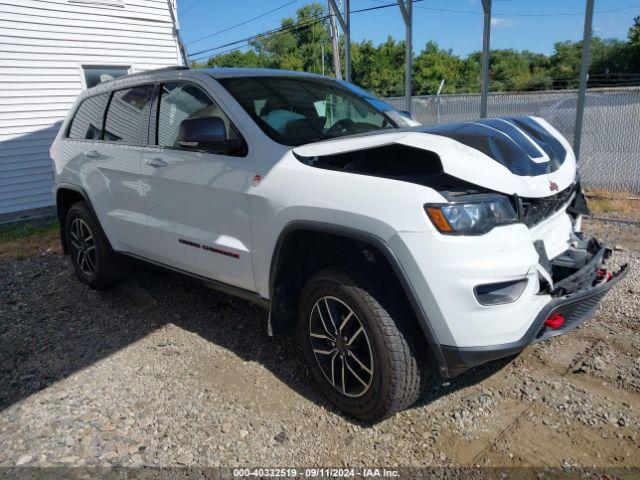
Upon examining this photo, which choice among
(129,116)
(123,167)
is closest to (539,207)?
(123,167)

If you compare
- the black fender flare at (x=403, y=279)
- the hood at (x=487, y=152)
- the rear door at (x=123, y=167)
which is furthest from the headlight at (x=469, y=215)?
the rear door at (x=123, y=167)

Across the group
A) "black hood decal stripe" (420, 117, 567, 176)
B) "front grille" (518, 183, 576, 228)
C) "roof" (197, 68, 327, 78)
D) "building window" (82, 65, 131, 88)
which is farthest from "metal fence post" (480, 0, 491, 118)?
"building window" (82, 65, 131, 88)

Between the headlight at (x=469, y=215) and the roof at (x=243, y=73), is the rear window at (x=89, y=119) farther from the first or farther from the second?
the headlight at (x=469, y=215)

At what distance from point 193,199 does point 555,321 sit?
2263mm

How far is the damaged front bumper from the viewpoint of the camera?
90.6 inches

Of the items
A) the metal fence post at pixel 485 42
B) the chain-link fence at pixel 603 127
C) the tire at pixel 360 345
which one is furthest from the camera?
the chain-link fence at pixel 603 127

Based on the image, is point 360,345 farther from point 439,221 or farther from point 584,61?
point 584,61

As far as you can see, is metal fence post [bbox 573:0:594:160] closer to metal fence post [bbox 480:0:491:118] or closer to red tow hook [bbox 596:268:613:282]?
metal fence post [bbox 480:0:491:118]

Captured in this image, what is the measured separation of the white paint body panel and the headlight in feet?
0.12

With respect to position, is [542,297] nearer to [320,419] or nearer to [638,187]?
[320,419]

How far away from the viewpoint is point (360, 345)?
266 cm

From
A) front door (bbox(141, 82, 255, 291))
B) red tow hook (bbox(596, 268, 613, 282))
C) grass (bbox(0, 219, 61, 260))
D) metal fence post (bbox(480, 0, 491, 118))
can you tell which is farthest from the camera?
metal fence post (bbox(480, 0, 491, 118))

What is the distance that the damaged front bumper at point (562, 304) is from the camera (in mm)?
2301

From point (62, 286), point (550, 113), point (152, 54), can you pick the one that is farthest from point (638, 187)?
point (152, 54)
